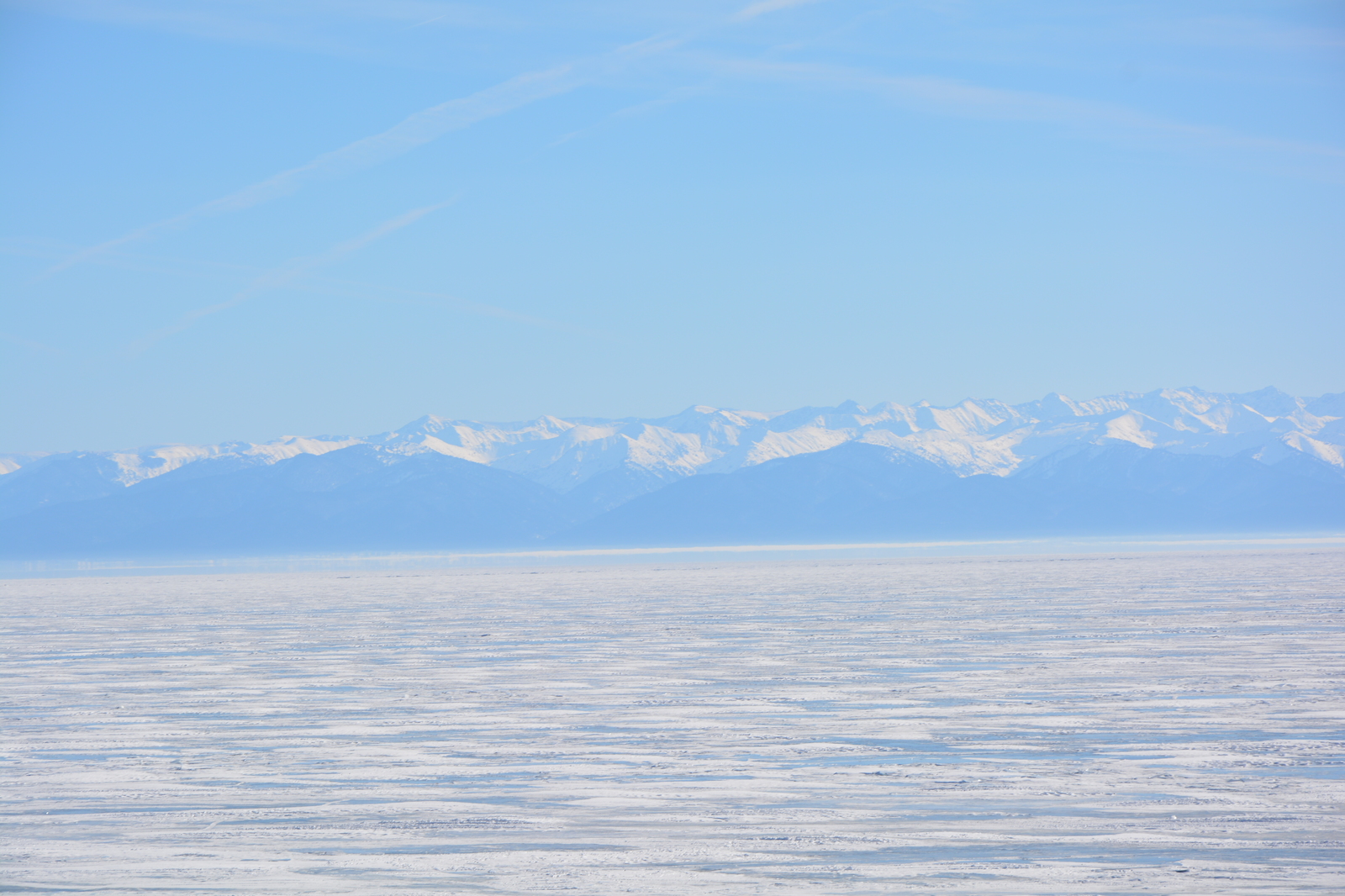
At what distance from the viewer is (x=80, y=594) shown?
63250 millimetres

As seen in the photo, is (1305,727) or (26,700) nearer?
(1305,727)

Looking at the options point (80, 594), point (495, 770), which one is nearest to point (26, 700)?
point (495, 770)

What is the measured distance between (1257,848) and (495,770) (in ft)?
22.4

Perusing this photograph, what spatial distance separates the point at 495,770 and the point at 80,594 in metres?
55.4

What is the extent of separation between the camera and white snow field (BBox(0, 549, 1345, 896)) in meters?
9.74

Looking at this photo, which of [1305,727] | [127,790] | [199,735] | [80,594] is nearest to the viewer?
[127,790]

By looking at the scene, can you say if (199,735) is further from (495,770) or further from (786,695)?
(786,695)

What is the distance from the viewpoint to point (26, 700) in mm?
19812

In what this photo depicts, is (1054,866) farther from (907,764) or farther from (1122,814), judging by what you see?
(907,764)

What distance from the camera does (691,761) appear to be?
13.9 m

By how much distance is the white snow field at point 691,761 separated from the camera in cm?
974

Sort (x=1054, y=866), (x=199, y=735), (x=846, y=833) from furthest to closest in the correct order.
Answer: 1. (x=199, y=735)
2. (x=846, y=833)
3. (x=1054, y=866)

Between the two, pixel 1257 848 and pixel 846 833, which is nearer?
pixel 1257 848

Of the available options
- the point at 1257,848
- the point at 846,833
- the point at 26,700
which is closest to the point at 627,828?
the point at 846,833
